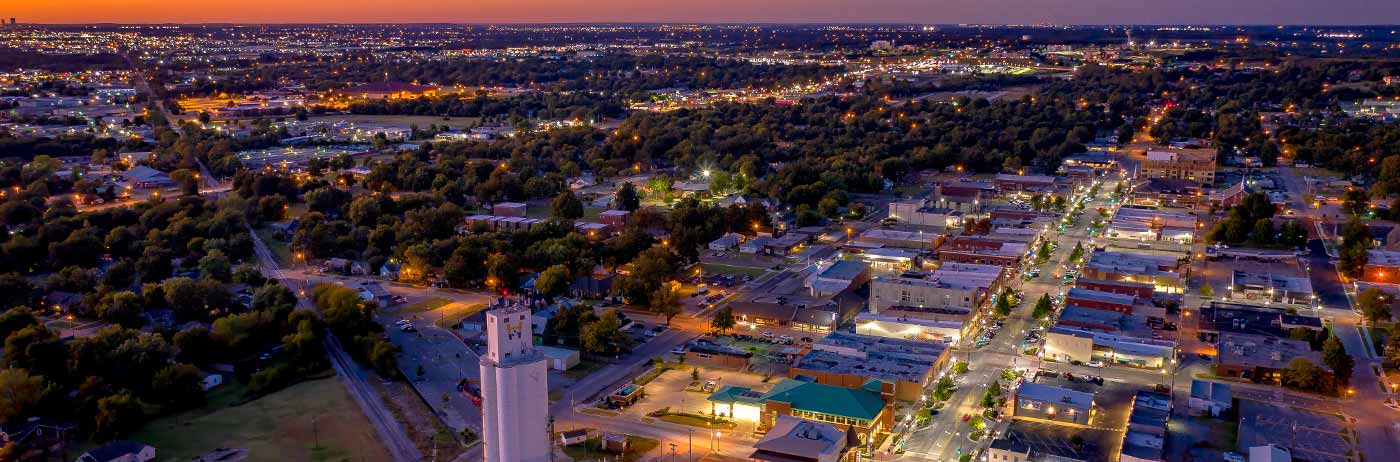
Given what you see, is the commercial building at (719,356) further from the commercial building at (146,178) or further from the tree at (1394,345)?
the commercial building at (146,178)

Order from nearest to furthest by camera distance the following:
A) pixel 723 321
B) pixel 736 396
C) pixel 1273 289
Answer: pixel 736 396 → pixel 723 321 → pixel 1273 289

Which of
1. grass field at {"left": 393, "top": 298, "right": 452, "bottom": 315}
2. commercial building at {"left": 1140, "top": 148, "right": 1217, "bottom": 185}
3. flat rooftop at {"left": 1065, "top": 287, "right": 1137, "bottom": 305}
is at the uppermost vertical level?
commercial building at {"left": 1140, "top": 148, "right": 1217, "bottom": 185}

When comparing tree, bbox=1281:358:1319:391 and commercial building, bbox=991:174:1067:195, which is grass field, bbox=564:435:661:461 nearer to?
tree, bbox=1281:358:1319:391

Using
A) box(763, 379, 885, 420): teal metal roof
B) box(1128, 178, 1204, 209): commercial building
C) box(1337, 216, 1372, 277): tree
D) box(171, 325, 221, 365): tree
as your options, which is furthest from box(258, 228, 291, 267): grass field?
box(1128, 178, 1204, 209): commercial building

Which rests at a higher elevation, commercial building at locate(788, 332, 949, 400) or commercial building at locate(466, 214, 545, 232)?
commercial building at locate(788, 332, 949, 400)

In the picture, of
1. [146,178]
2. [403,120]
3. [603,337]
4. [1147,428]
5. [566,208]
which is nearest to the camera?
[1147,428]

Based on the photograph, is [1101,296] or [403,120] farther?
[403,120]

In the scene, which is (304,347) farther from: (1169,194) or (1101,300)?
(1169,194)

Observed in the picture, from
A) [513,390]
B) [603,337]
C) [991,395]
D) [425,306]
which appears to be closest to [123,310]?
[425,306]
